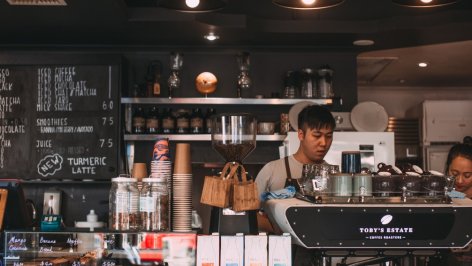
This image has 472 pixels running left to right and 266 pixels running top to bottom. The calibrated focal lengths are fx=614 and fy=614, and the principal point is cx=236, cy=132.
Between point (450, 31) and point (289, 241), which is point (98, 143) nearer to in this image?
point (450, 31)

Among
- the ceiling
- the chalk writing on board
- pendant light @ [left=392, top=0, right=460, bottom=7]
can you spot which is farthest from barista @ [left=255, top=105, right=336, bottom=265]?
the chalk writing on board

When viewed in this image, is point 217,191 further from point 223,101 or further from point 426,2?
point 223,101

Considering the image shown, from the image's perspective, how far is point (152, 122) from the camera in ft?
16.9

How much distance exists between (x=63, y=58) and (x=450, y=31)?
125 inches

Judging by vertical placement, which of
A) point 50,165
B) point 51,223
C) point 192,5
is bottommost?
point 51,223

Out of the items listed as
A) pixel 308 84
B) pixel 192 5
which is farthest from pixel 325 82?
pixel 192 5

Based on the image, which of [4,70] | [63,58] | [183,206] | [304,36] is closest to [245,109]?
[304,36]

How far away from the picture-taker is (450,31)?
4922mm

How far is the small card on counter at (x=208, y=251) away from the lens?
75.1 inches

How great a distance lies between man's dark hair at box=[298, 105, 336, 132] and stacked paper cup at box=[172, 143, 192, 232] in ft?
3.90

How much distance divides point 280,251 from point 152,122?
3.37m

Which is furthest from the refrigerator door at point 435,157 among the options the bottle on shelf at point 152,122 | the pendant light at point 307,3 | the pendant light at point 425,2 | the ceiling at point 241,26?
the pendant light at point 307,3

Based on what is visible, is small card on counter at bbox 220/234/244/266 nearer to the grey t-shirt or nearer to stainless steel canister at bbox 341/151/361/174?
stainless steel canister at bbox 341/151/361/174

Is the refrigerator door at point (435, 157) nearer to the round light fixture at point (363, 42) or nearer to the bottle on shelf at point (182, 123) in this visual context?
the round light fixture at point (363, 42)
